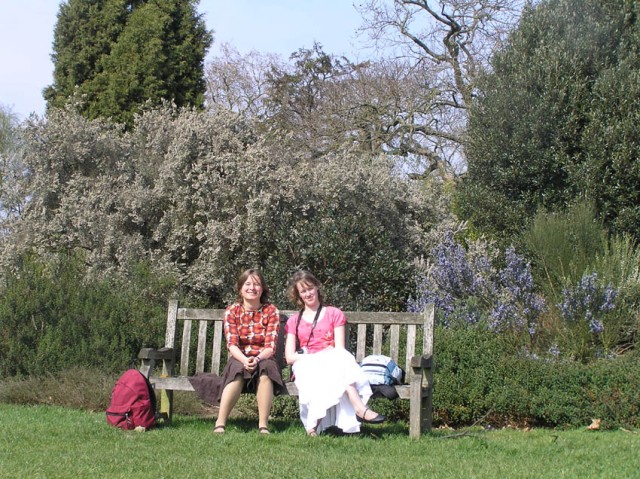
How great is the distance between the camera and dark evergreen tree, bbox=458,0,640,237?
33.3ft

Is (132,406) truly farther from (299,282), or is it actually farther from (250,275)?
(299,282)

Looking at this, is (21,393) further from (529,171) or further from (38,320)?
(529,171)

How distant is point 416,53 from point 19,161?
38.1 feet

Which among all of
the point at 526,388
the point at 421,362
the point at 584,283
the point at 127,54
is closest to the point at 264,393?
the point at 421,362

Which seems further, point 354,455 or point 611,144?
point 611,144

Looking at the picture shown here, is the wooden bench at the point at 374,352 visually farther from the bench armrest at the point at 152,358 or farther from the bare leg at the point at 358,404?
the bare leg at the point at 358,404

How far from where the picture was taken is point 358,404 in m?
6.05

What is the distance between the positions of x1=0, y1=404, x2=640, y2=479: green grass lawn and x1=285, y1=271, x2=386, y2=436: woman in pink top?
0.18m

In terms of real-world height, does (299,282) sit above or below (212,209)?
below

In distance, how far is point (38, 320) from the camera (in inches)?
336

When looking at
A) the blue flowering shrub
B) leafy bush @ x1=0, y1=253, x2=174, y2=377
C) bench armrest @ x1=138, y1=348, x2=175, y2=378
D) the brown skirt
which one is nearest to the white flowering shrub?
the blue flowering shrub

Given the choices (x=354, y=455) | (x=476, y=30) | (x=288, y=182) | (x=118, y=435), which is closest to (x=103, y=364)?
(x=118, y=435)

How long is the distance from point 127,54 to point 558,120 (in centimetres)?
794

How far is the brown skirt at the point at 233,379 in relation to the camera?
21.1 ft
